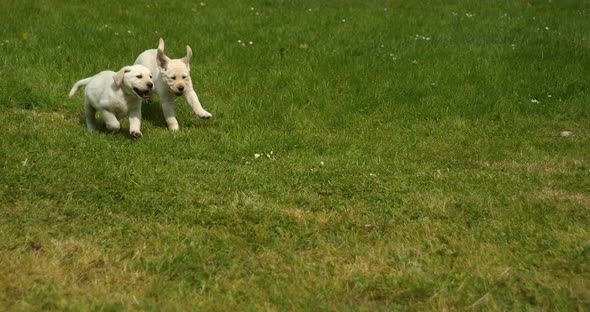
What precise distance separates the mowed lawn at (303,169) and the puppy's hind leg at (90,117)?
123 millimetres

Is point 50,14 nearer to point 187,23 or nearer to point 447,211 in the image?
point 187,23

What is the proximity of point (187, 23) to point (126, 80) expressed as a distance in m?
4.59

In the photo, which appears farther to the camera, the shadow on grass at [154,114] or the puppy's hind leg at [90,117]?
the shadow on grass at [154,114]

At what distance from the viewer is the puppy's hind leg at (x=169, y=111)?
6934 mm

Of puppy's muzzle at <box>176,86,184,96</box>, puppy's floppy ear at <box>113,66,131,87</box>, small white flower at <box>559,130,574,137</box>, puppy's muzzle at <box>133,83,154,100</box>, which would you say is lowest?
small white flower at <box>559,130,574,137</box>

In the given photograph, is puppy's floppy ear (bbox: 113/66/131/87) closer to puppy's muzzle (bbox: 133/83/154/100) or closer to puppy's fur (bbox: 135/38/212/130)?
puppy's muzzle (bbox: 133/83/154/100)

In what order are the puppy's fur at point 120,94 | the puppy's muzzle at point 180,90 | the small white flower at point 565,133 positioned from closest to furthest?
the puppy's fur at point 120,94
the puppy's muzzle at point 180,90
the small white flower at point 565,133

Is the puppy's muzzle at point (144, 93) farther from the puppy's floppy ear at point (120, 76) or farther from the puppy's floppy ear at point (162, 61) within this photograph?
the puppy's floppy ear at point (162, 61)

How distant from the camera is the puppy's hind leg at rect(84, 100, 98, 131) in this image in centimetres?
670

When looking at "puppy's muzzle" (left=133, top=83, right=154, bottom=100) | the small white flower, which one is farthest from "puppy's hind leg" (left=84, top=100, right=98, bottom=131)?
the small white flower

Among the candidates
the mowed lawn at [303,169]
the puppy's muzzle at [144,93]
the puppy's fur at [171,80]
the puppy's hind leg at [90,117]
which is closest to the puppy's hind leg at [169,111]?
the puppy's fur at [171,80]

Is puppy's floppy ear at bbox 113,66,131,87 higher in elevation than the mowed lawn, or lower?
higher

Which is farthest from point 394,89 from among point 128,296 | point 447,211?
point 128,296

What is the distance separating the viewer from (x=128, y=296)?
386 cm
